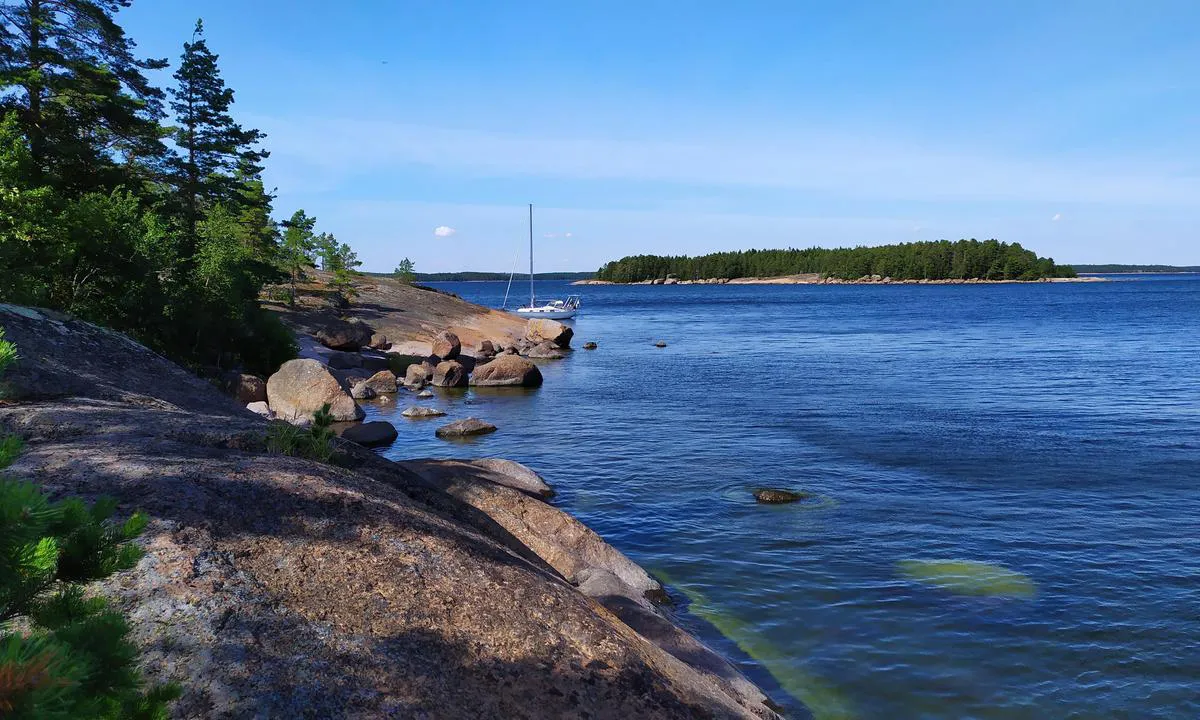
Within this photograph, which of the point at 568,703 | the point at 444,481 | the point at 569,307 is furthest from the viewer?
the point at 569,307

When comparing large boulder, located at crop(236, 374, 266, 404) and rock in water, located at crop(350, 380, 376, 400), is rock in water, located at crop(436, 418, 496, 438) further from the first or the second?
rock in water, located at crop(350, 380, 376, 400)

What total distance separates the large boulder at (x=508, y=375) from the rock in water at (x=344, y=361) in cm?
721

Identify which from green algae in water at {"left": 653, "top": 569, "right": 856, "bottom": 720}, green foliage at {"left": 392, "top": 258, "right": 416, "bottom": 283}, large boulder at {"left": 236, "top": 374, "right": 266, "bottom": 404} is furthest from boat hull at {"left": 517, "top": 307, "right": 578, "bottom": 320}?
green algae in water at {"left": 653, "top": 569, "right": 856, "bottom": 720}

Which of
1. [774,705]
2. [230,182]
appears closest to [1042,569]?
[774,705]

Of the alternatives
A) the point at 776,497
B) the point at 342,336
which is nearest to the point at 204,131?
the point at 342,336

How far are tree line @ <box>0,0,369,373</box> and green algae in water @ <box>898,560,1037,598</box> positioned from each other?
18303 millimetres

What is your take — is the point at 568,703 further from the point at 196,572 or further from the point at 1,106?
the point at 1,106

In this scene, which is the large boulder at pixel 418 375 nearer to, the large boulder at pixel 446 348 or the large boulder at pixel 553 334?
the large boulder at pixel 446 348

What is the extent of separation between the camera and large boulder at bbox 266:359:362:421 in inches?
1071

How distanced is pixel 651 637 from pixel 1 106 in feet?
86.8

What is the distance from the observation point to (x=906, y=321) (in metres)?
84.2

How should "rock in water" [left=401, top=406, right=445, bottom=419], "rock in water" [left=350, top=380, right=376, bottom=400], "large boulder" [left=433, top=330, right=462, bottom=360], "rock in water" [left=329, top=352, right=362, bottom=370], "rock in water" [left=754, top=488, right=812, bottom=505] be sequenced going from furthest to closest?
"large boulder" [left=433, top=330, right=462, bottom=360] < "rock in water" [left=329, top=352, right=362, bottom=370] < "rock in water" [left=350, top=380, right=376, bottom=400] < "rock in water" [left=401, top=406, right=445, bottom=419] < "rock in water" [left=754, top=488, right=812, bottom=505]

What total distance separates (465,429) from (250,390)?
7.51m

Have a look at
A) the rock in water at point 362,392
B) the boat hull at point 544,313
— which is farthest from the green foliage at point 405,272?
the rock in water at point 362,392
